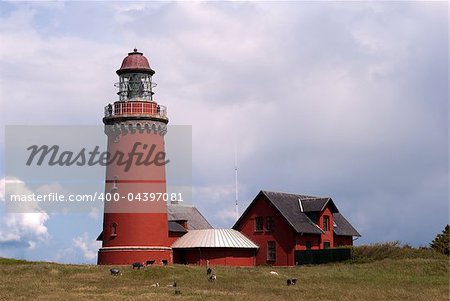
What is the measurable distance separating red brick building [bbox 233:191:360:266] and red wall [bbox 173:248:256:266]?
1.40 meters

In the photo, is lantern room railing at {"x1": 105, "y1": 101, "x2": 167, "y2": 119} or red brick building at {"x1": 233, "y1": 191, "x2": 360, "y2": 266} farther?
red brick building at {"x1": 233, "y1": 191, "x2": 360, "y2": 266}

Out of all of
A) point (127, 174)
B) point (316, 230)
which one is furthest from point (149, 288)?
point (316, 230)

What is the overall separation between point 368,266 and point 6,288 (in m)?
23.3

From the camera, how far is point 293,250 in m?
57.0

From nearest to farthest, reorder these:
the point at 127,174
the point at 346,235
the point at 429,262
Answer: the point at 429,262 → the point at 127,174 → the point at 346,235

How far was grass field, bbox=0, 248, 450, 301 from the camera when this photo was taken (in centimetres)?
3512

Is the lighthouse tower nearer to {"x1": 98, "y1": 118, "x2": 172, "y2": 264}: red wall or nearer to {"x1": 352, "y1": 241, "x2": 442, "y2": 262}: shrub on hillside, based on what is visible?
{"x1": 98, "y1": 118, "x2": 172, "y2": 264}: red wall

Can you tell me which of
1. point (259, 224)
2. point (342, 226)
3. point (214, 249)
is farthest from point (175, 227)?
point (342, 226)

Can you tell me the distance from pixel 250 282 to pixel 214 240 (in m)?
15.6

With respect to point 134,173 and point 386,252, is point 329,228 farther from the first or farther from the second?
point 134,173

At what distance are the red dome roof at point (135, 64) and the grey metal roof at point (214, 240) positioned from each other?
44.9ft

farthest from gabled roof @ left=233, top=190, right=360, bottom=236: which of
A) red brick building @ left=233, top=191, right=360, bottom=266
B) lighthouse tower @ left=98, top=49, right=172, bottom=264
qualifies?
lighthouse tower @ left=98, top=49, right=172, bottom=264

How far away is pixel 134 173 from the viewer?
5162cm

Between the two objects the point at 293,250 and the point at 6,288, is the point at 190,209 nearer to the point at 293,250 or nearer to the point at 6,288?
the point at 293,250
